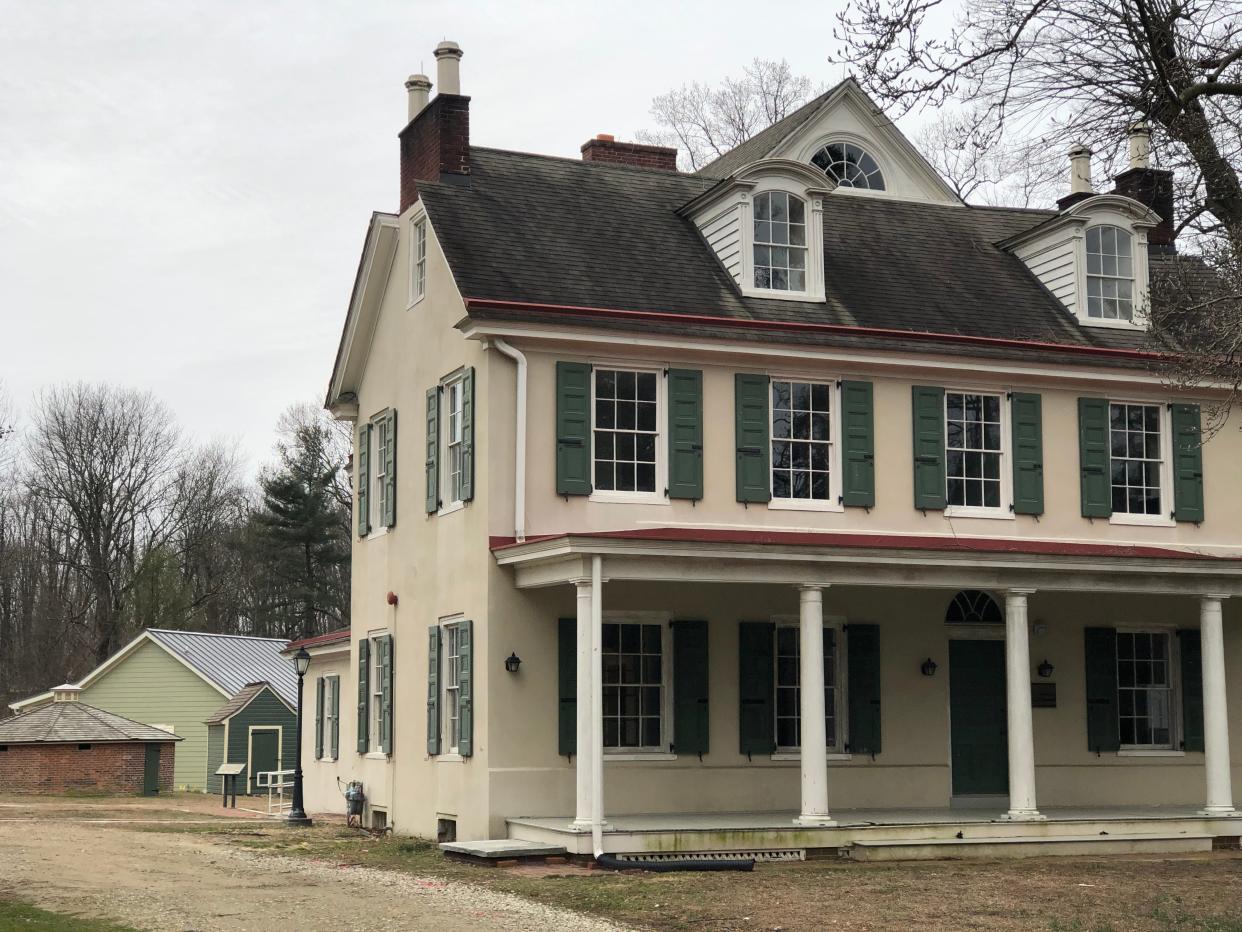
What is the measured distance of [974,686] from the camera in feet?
65.6

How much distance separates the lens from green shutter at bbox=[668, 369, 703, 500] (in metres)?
18.5

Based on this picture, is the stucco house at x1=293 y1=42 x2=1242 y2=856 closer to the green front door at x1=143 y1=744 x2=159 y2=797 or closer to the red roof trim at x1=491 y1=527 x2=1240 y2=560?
the red roof trim at x1=491 y1=527 x2=1240 y2=560

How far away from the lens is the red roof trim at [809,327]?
17.9 m

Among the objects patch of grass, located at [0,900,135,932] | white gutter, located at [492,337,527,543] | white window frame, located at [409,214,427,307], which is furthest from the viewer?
white window frame, located at [409,214,427,307]

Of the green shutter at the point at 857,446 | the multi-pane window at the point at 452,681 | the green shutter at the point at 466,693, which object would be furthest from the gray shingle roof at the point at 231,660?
the green shutter at the point at 857,446

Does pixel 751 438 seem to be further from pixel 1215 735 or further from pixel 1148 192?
pixel 1148 192

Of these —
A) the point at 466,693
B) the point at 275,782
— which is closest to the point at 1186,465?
the point at 466,693

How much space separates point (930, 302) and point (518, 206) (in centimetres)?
545

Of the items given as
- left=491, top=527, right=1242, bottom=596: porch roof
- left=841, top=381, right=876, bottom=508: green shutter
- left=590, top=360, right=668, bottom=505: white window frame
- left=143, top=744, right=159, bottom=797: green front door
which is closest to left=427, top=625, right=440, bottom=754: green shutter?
left=491, top=527, right=1242, bottom=596: porch roof

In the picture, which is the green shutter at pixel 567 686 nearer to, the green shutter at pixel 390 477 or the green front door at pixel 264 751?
the green shutter at pixel 390 477

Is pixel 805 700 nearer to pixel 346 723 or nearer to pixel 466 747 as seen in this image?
pixel 466 747

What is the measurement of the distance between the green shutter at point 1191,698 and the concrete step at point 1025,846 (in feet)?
8.51

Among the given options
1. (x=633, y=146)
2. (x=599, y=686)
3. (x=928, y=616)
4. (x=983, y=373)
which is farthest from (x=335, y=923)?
(x=633, y=146)

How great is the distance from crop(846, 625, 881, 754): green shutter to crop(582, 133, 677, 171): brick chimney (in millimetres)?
7930
